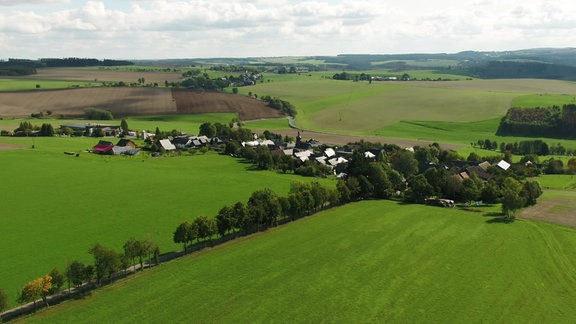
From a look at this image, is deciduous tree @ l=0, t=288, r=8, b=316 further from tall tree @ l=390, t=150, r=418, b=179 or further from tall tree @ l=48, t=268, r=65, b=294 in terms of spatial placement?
tall tree @ l=390, t=150, r=418, b=179

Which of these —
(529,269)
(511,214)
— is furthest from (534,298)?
(511,214)

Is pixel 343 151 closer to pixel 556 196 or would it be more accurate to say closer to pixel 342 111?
pixel 556 196

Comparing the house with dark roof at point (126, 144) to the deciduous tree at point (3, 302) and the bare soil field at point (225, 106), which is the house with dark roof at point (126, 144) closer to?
the bare soil field at point (225, 106)

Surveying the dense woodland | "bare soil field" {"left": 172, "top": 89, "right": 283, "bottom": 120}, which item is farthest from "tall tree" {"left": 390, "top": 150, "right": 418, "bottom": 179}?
"bare soil field" {"left": 172, "top": 89, "right": 283, "bottom": 120}

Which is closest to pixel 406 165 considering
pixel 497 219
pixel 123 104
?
pixel 497 219

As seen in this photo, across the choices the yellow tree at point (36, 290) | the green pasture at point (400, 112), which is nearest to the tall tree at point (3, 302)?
the yellow tree at point (36, 290)
